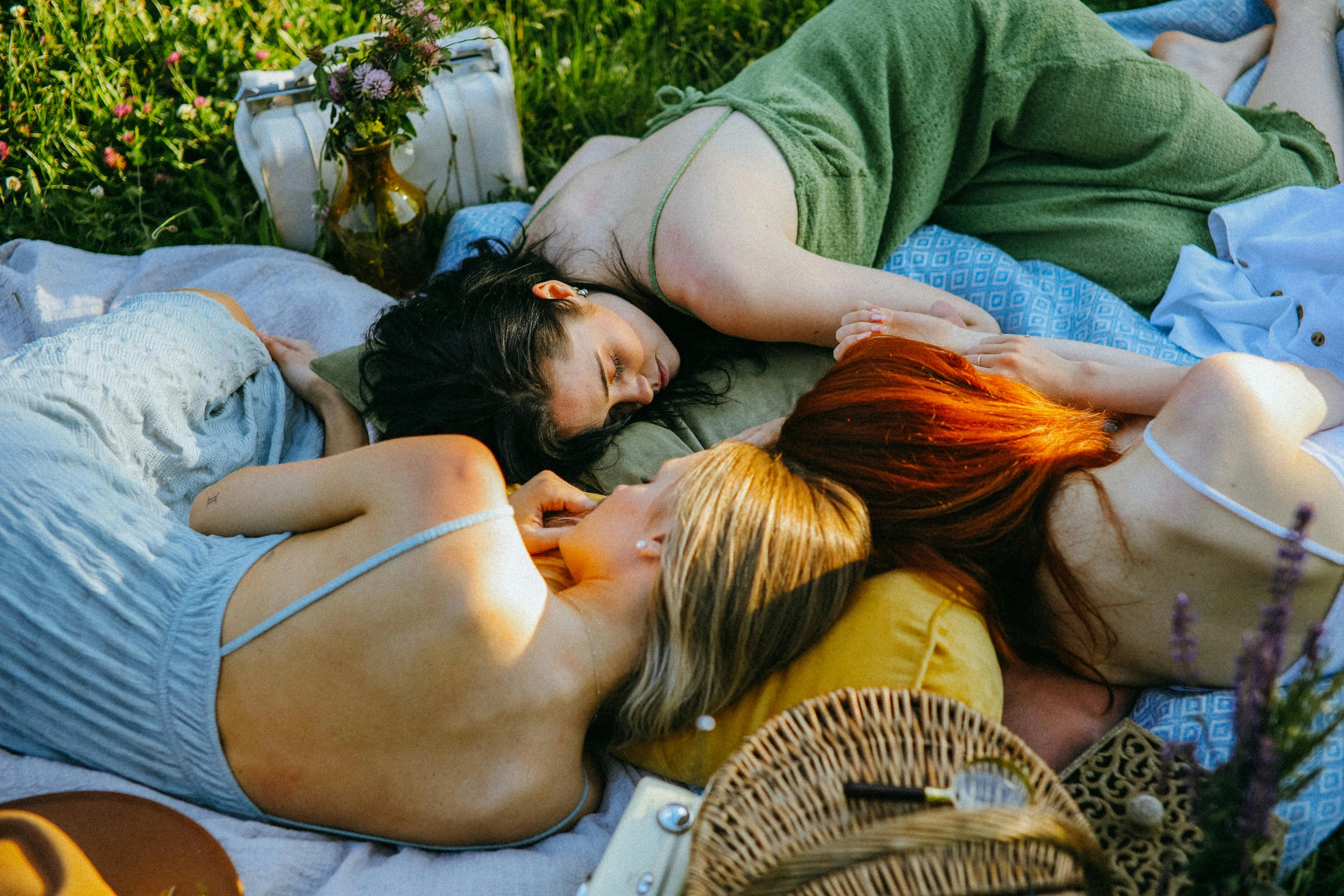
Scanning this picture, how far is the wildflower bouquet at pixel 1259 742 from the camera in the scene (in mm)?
1179

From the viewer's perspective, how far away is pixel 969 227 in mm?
3363

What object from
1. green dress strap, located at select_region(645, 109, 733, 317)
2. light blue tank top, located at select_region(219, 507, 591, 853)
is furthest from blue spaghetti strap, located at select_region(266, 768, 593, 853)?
green dress strap, located at select_region(645, 109, 733, 317)

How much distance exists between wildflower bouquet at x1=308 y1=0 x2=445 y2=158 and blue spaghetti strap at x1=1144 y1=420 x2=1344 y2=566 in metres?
2.27

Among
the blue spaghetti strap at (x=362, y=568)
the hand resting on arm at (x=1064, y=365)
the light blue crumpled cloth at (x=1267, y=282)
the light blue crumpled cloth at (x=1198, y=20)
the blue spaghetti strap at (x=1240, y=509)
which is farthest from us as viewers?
the light blue crumpled cloth at (x=1198, y=20)

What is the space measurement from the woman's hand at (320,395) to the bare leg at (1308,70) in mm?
3256

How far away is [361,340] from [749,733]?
177 cm

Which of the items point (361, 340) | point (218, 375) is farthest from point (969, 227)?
point (218, 375)

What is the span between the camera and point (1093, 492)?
6.87 feet

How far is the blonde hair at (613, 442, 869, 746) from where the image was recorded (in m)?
1.94

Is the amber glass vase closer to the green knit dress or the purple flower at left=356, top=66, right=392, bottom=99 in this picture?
the purple flower at left=356, top=66, right=392, bottom=99

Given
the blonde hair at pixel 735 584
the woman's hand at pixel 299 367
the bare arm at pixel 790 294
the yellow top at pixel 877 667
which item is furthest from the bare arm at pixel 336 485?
the bare arm at pixel 790 294

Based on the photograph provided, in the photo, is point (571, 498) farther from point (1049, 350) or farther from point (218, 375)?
point (1049, 350)

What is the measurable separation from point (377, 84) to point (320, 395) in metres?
0.92

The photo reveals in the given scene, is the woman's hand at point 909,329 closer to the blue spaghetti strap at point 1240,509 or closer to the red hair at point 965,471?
the red hair at point 965,471
